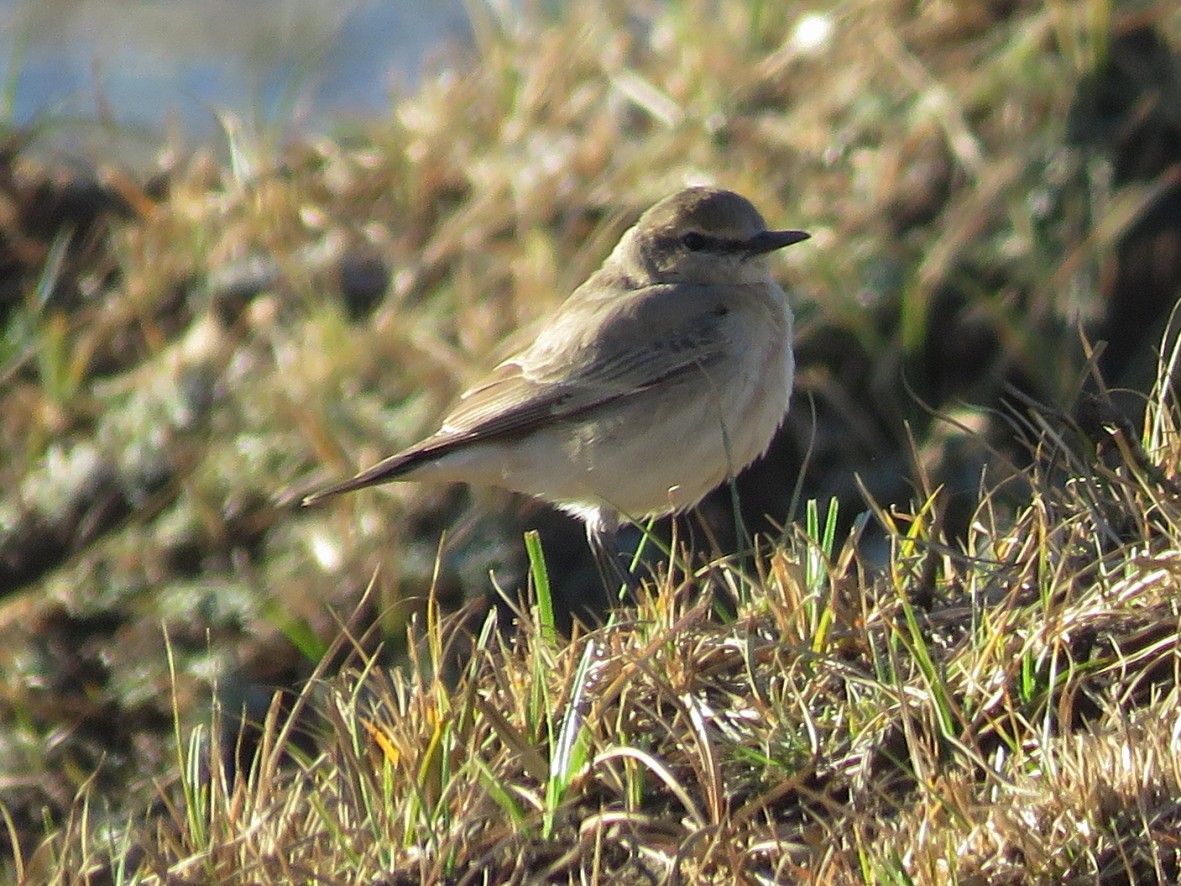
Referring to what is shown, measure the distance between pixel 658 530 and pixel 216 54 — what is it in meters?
8.14

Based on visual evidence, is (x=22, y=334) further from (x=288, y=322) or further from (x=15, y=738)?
(x=15, y=738)

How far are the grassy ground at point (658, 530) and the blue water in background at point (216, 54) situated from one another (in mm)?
492

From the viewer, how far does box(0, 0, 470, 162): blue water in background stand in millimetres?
10297

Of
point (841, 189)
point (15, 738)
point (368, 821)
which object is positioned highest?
point (368, 821)

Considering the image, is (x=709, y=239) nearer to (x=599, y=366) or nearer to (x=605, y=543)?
(x=599, y=366)

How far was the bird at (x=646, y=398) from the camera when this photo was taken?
247 inches

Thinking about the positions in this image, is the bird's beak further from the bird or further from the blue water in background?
the blue water in background

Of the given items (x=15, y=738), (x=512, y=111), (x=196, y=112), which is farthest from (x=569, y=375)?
(x=196, y=112)

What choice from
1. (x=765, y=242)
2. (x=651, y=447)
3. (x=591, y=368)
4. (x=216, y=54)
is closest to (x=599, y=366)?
(x=591, y=368)

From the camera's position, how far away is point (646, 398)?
6.39m

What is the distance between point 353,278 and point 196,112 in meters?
3.40

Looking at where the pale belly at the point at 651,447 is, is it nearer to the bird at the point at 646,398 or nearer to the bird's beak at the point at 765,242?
the bird at the point at 646,398

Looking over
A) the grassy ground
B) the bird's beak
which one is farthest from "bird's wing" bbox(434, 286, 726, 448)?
the grassy ground

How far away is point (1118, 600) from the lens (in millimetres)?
3791
